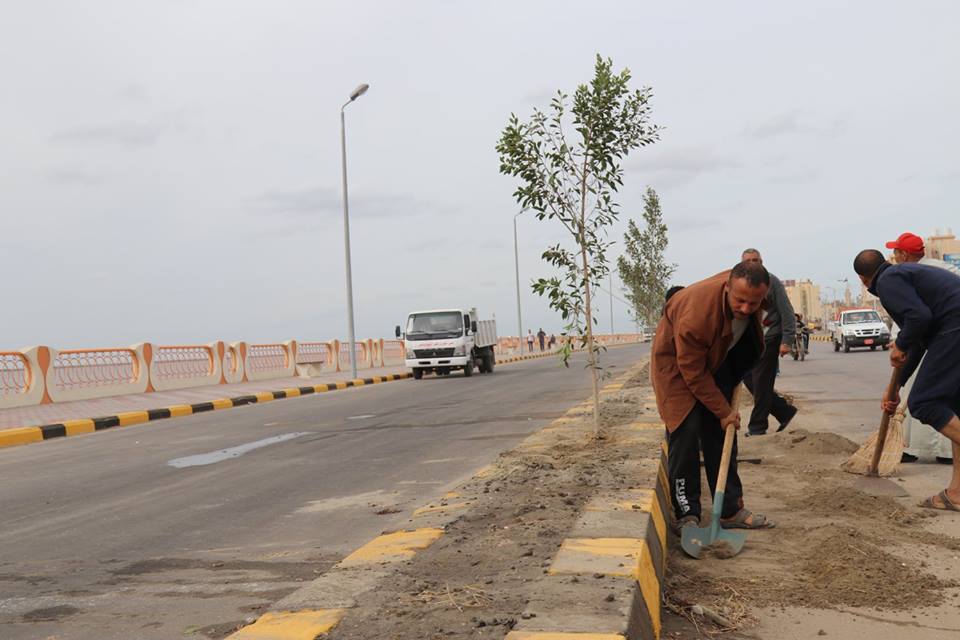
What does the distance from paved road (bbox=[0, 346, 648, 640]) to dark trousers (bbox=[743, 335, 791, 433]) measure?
100 inches

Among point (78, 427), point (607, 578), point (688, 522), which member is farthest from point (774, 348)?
point (78, 427)

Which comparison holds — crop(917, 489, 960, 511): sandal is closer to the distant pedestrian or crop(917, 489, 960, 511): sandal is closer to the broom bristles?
the broom bristles

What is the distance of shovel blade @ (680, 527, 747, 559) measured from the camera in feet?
14.6

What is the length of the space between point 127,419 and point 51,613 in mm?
12622

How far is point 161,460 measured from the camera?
975cm

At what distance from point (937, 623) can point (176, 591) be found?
Result: 3.40m

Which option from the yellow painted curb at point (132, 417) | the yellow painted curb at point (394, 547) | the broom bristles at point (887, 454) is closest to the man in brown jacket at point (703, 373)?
the yellow painted curb at point (394, 547)

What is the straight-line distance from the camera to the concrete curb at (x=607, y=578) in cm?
273

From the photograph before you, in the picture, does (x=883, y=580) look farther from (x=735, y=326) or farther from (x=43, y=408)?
(x=43, y=408)

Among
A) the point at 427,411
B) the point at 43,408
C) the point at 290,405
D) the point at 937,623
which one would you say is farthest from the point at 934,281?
the point at 43,408

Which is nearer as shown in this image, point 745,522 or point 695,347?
point 695,347

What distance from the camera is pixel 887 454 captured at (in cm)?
648

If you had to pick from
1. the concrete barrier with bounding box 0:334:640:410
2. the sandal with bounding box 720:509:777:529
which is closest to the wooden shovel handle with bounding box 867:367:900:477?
the sandal with bounding box 720:509:777:529

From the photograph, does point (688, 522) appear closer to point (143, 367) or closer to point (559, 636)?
point (559, 636)
